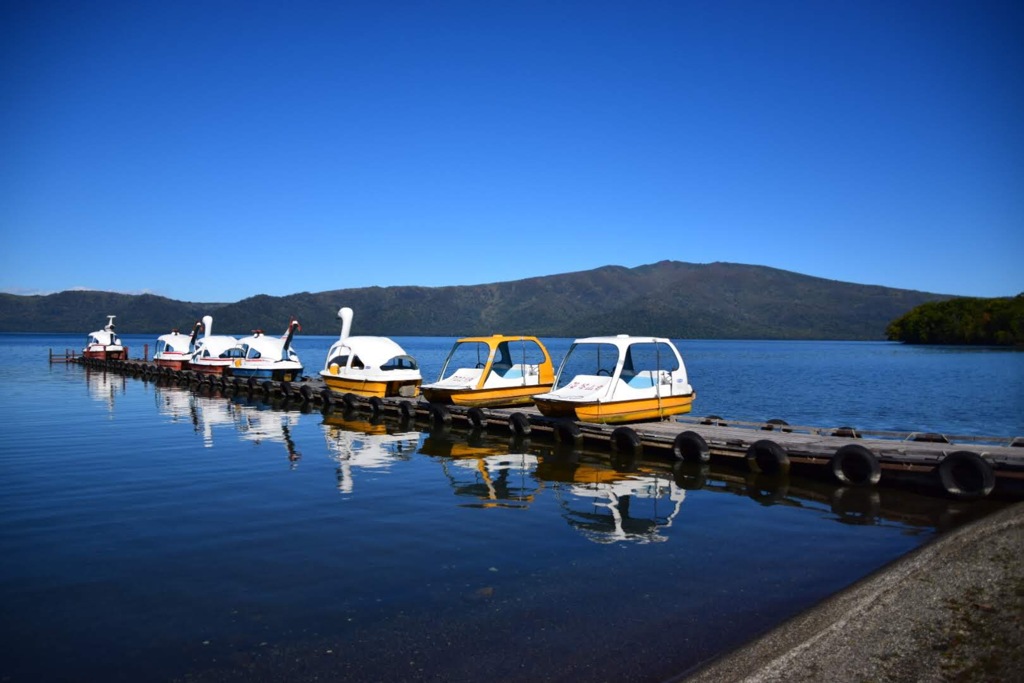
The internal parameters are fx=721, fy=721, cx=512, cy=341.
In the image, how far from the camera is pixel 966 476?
1341 centimetres

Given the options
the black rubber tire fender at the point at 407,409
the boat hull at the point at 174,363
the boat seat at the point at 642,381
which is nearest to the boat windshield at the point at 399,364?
the black rubber tire fender at the point at 407,409

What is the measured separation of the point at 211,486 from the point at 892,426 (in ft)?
80.6

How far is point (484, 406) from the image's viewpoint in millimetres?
25422

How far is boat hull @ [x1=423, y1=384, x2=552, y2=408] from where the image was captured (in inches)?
985

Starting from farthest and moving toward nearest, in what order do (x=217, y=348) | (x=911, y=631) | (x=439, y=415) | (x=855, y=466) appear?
(x=217, y=348) → (x=439, y=415) → (x=855, y=466) → (x=911, y=631)

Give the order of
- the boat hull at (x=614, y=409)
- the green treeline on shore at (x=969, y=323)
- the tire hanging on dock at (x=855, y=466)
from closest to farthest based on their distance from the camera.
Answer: the tire hanging on dock at (x=855, y=466), the boat hull at (x=614, y=409), the green treeline on shore at (x=969, y=323)

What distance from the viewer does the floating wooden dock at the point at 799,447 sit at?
13445 mm

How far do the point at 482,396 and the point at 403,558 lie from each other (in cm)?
1542

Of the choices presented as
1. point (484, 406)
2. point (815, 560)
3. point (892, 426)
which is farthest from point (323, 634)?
point (892, 426)

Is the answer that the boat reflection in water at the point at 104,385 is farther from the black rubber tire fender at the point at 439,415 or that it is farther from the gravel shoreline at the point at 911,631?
the gravel shoreline at the point at 911,631

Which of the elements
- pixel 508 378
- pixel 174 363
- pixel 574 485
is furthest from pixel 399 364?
pixel 174 363

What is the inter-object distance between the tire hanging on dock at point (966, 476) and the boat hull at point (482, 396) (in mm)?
13681

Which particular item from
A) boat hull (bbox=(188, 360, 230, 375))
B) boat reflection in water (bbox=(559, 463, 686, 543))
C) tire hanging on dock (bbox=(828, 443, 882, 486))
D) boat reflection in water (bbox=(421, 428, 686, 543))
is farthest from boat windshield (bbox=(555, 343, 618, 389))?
boat hull (bbox=(188, 360, 230, 375))

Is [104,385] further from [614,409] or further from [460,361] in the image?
[460,361]
